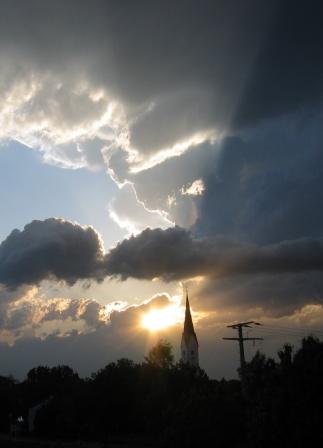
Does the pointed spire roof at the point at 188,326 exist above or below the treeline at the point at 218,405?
above

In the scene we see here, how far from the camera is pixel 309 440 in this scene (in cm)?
2977

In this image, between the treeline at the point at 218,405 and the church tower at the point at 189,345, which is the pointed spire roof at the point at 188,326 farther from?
the treeline at the point at 218,405

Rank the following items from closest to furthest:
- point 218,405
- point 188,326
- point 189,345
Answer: point 218,405 < point 189,345 < point 188,326

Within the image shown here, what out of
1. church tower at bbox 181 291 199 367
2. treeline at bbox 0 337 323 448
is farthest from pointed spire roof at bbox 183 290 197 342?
treeline at bbox 0 337 323 448

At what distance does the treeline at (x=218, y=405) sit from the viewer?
103ft

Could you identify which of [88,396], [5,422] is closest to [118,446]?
[88,396]

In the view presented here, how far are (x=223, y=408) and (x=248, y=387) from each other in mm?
4462

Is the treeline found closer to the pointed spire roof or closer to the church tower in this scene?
the church tower

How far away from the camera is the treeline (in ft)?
103

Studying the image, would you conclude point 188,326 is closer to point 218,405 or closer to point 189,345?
point 189,345

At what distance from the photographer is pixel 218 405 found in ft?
135

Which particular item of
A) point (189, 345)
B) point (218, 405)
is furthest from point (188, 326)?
point (218, 405)

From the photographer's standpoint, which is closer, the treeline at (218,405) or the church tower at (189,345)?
the treeline at (218,405)

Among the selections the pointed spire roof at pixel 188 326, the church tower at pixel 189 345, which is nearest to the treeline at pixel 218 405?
the church tower at pixel 189 345
